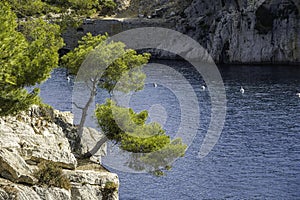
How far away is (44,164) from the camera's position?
36.6 m

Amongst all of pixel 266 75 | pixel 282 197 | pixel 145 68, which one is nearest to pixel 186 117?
pixel 282 197

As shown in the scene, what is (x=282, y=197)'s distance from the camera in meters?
50.8

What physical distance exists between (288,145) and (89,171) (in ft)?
106

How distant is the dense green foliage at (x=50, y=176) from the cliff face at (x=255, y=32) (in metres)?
99.0

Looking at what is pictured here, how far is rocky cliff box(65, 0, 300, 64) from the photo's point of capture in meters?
127

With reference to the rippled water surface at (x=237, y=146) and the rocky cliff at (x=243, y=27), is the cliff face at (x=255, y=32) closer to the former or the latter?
the rocky cliff at (x=243, y=27)

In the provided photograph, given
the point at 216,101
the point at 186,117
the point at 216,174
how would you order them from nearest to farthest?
1. the point at 216,174
2. the point at 186,117
3. the point at 216,101

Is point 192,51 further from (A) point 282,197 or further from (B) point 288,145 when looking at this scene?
(A) point 282,197

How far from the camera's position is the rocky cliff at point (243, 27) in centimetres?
12656

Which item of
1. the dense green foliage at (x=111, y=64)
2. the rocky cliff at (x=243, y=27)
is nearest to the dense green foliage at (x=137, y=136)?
the dense green foliage at (x=111, y=64)

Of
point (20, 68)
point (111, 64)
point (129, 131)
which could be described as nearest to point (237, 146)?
point (111, 64)

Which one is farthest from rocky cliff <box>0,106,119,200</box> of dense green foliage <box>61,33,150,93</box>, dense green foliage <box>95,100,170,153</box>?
dense green foliage <box>61,33,150,93</box>

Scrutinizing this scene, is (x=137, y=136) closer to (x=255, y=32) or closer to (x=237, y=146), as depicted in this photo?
(x=237, y=146)

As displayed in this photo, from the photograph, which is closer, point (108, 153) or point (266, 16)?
point (108, 153)
